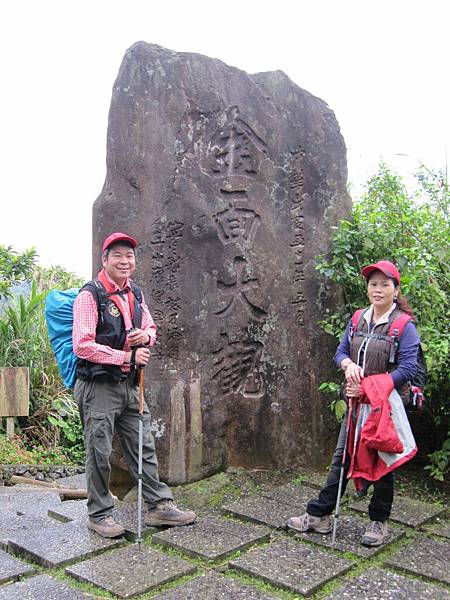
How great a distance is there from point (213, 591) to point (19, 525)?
5.59 feet

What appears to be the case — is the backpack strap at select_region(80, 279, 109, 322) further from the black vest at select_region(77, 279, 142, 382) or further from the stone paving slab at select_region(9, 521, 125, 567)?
the stone paving slab at select_region(9, 521, 125, 567)

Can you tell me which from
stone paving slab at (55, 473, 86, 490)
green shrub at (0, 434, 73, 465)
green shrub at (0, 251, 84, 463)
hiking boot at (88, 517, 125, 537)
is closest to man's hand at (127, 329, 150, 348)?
hiking boot at (88, 517, 125, 537)

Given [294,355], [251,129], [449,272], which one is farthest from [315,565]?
[251,129]

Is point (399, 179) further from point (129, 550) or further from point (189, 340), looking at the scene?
point (129, 550)

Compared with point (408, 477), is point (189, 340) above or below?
above

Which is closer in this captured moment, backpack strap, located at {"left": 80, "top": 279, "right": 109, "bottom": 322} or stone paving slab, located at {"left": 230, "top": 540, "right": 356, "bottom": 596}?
stone paving slab, located at {"left": 230, "top": 540, "right": 356, "bottom": 596}

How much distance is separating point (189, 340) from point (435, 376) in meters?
1.92

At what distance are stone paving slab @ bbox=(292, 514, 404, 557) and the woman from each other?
4 centimetres

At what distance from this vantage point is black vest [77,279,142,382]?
374 cm

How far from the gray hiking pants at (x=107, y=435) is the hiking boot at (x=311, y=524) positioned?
0.85 m

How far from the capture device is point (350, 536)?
3.80 metres

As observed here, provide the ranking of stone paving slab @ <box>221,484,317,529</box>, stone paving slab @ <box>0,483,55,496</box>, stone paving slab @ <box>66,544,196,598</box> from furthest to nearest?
1. stone paving slab @ <box>0,483,55,496</box>
2. stone paving slab @ <box>221,484,317,529</box>
3. stone paving slab @ <box>66,544,196,598</box>

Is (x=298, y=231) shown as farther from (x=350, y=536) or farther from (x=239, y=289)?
(x=350, y=536)

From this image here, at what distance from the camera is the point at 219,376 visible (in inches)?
196
